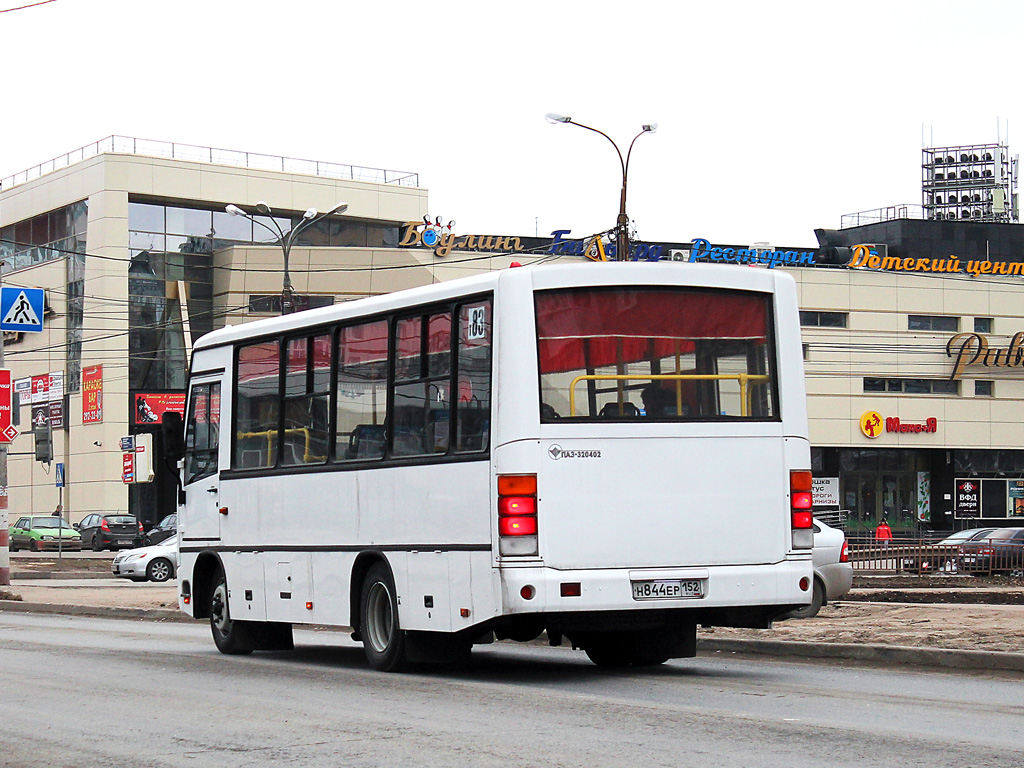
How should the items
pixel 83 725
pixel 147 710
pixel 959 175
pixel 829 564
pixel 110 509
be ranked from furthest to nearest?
pixel 959 175 < pixel 110 509 < pixel 829 564 < pixel 147 710 < pixel 83 725

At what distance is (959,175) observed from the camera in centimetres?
9275

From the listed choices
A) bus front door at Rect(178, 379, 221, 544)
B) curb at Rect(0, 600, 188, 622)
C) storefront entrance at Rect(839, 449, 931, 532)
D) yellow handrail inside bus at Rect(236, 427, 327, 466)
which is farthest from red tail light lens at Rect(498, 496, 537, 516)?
storefront entrance at Rect(839, 449, 931, 532)

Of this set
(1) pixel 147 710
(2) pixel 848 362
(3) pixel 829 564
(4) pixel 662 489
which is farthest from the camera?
(2) pixel 848 362

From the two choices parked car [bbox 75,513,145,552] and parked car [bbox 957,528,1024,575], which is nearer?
parked car [bbox 957,528,1024,575]

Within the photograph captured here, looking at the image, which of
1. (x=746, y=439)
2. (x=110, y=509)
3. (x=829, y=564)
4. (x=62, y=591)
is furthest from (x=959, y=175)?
(x=746, y=439)

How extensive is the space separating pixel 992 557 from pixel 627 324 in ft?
79.8

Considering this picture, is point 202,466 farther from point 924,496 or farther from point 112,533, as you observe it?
point 924,496

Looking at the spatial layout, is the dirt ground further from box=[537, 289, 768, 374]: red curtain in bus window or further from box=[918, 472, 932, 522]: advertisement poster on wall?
box=[918, 472, 932, 522]: advertisement poster on wall

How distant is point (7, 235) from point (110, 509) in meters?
15.5

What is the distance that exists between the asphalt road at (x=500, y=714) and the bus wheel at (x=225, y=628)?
47cm

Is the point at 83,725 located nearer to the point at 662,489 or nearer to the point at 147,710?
the point at 147,710

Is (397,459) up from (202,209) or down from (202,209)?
down

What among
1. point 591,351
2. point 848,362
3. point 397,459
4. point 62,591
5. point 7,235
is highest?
point 7,235

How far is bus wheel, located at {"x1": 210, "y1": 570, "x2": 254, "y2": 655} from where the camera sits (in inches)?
603
